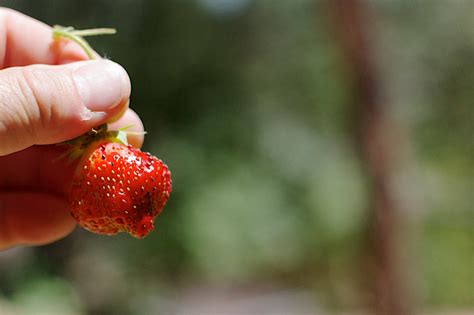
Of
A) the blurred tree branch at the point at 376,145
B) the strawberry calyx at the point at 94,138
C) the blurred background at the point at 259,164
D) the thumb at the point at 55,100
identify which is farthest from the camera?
the blurred background at the point at 259,164

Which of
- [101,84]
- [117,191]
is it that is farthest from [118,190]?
[101,84]

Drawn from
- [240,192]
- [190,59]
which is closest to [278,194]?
[240,192]

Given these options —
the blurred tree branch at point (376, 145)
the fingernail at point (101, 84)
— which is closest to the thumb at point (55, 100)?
the fingernail at point (101, 84)

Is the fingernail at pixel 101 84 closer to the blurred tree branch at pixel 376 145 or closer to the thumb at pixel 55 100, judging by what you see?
the thumb at pixel 55 100

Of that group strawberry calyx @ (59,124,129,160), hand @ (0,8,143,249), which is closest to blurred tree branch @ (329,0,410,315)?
hand @ (0,8,143,249)

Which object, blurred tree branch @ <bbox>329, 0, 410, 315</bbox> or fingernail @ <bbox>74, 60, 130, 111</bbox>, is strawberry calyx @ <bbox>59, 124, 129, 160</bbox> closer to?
fingernail @ <bbox>74, 60, 130, 111</bbox>
